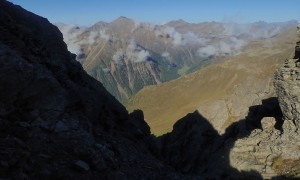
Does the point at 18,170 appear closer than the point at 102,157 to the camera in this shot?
Yes

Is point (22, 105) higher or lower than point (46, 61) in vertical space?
lower

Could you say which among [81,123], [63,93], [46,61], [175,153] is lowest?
[175,153]

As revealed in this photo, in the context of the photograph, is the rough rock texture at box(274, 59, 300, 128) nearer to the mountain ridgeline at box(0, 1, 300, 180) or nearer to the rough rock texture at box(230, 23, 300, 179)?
the rough rock texture at box(230, 23, 300, 179)

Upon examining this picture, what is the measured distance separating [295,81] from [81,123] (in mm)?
34369

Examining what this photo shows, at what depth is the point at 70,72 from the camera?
201 ft

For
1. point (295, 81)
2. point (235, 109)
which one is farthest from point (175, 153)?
point (295, 81)

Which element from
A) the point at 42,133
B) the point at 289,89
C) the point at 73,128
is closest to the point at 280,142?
the point at 289,89

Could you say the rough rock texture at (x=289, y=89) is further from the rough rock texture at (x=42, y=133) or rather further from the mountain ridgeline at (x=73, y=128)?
the rough rock texture at (x=42, y=133)

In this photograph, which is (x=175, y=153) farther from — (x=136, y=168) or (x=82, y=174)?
(x=82, y=174)

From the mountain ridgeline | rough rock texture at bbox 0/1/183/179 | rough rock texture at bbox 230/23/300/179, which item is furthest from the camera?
rough rock texture at bbox 230/23/300/179

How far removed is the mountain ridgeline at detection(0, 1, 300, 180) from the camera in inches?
1163

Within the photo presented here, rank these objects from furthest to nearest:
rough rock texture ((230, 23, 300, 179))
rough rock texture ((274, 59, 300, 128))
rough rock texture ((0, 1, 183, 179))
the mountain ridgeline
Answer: rough rock texture ((274, 59, 300, 128)) → rough rock texture ((230, 23, 300, 179)) → the mountain ridgeline → rough rock texture ((0, 1, 183, 179))

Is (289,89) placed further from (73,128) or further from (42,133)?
(42,133)

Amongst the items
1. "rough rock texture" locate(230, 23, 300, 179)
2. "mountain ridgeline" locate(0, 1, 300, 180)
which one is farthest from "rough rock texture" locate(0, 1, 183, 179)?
"rough rock texture" locate(230, 23, 300, 179)
